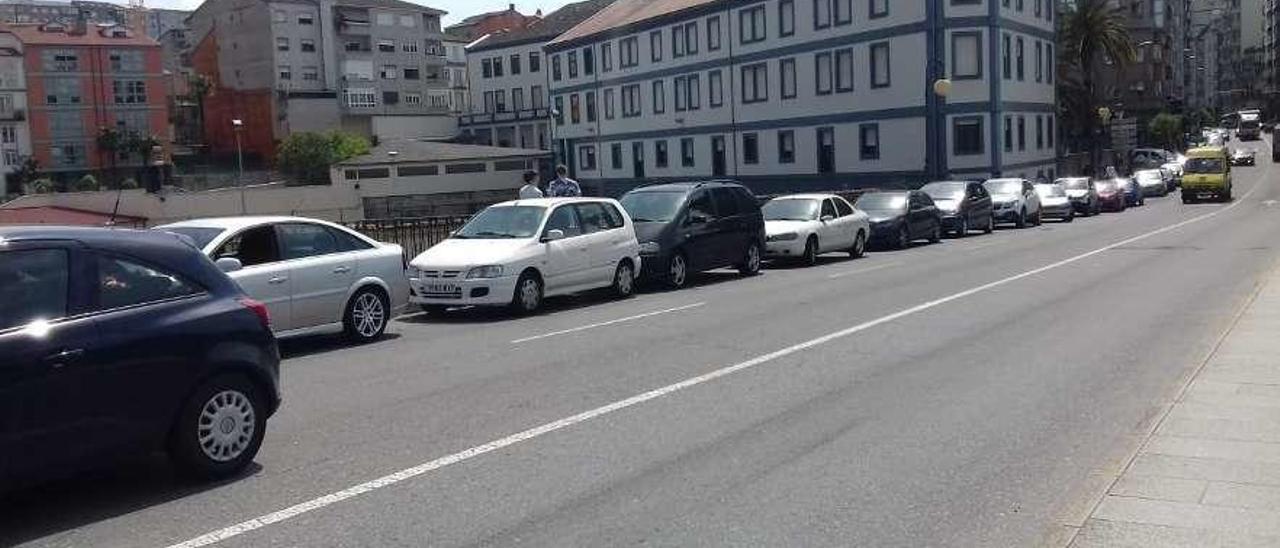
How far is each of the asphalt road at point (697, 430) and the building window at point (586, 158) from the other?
58.0 metres

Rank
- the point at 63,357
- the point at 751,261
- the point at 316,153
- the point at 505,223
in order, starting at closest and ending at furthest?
the point at 63,357, the point at 505,223, the point at 751,261, the point at 316,153

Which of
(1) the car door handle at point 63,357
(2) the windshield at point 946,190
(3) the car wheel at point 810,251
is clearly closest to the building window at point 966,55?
(2) the windshield at point 946,190

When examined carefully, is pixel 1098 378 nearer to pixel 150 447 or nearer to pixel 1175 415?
pixel 1175 415

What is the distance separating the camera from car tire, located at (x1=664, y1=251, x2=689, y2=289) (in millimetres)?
19734

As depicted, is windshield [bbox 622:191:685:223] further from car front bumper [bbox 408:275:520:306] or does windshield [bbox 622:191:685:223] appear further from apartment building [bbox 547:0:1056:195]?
apartment building [bbox 547:0:1056:195]

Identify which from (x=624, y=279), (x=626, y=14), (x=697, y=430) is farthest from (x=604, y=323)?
(x=626, y=14)

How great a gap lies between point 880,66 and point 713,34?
39.5 ft

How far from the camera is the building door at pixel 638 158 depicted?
225ft

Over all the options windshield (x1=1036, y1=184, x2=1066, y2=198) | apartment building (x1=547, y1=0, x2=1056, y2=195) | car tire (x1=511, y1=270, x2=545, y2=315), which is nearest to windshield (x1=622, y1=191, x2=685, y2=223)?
car tire (x1=511, y1=270, x2=545, y2=315)

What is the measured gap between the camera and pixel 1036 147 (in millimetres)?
56344

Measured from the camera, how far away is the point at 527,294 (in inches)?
634

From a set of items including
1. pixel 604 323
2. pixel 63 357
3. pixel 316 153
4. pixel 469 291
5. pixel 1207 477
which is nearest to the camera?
pixel 63 357

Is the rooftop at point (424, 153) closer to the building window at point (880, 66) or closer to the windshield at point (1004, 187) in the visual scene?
the building window at point (880, 66)

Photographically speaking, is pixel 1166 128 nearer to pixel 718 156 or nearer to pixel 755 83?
pixel 718 156
